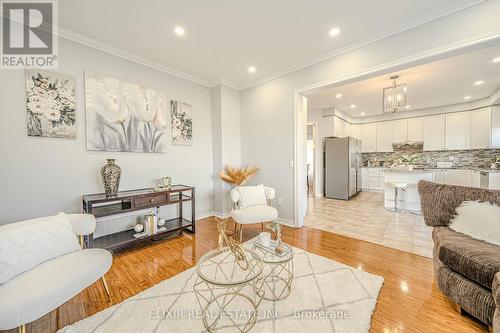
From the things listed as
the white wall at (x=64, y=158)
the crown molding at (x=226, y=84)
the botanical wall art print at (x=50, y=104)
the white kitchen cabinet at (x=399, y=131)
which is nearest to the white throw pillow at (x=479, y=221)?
the white wall at (x=64, y=158)

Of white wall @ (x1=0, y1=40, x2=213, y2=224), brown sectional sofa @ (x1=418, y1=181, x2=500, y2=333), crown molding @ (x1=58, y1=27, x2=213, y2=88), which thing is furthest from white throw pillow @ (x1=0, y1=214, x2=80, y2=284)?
brown sectional sofa @ (x1=418, y1=181, x2=500, y2=333)

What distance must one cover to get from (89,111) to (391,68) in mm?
3851

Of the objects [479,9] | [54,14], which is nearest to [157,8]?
[54,14]

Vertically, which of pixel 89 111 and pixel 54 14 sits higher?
pixel 54 14

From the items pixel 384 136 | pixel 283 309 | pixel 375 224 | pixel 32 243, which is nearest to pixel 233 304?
pixel 283 309

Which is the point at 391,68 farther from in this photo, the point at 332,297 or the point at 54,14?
the point at 54,14

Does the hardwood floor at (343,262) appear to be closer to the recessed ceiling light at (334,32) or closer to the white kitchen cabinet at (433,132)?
the recessed ceiling light at (334,32)

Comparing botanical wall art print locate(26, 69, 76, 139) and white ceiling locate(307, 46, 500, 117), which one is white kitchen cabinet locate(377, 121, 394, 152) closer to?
white ceiling locate(307, 46, 500, 117)

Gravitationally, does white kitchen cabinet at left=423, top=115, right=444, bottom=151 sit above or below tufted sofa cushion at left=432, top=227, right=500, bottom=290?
above

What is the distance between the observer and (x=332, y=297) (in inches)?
64.1

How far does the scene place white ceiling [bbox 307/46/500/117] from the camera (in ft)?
10.3

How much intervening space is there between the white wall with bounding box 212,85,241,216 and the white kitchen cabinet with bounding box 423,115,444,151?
19.3ft

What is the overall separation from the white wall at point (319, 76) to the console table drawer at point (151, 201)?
6.01 feet

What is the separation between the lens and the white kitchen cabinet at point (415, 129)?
5988mm
